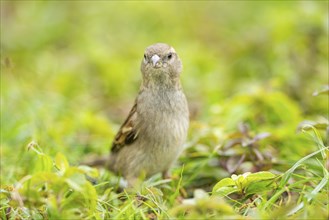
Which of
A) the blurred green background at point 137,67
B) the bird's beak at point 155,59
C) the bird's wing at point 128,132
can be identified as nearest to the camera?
the bird's beak at point 155,59

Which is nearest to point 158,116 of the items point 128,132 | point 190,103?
point 128,132

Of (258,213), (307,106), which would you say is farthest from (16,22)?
(258,213)

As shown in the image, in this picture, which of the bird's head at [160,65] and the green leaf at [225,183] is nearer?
the green leaf at [225,183]

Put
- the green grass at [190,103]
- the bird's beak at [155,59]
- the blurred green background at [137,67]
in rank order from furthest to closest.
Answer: the blurred green background at [137,67]
the bird's beak at [155,59]
the green grass at [190,103]

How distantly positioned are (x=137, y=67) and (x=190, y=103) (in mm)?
1145

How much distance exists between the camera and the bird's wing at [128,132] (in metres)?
4.53

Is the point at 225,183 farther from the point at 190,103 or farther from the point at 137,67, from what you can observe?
the point at 137,67

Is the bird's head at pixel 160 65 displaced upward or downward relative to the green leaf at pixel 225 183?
upward

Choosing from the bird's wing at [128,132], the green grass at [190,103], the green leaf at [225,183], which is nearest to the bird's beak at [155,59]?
the bird's wing at [128,132]

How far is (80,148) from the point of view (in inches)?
213

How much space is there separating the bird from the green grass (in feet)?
0.73

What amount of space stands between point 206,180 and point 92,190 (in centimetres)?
146

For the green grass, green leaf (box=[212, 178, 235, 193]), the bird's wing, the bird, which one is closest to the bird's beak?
the bird

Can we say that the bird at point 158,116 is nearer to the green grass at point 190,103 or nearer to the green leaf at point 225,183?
the green grass at point 190,103
